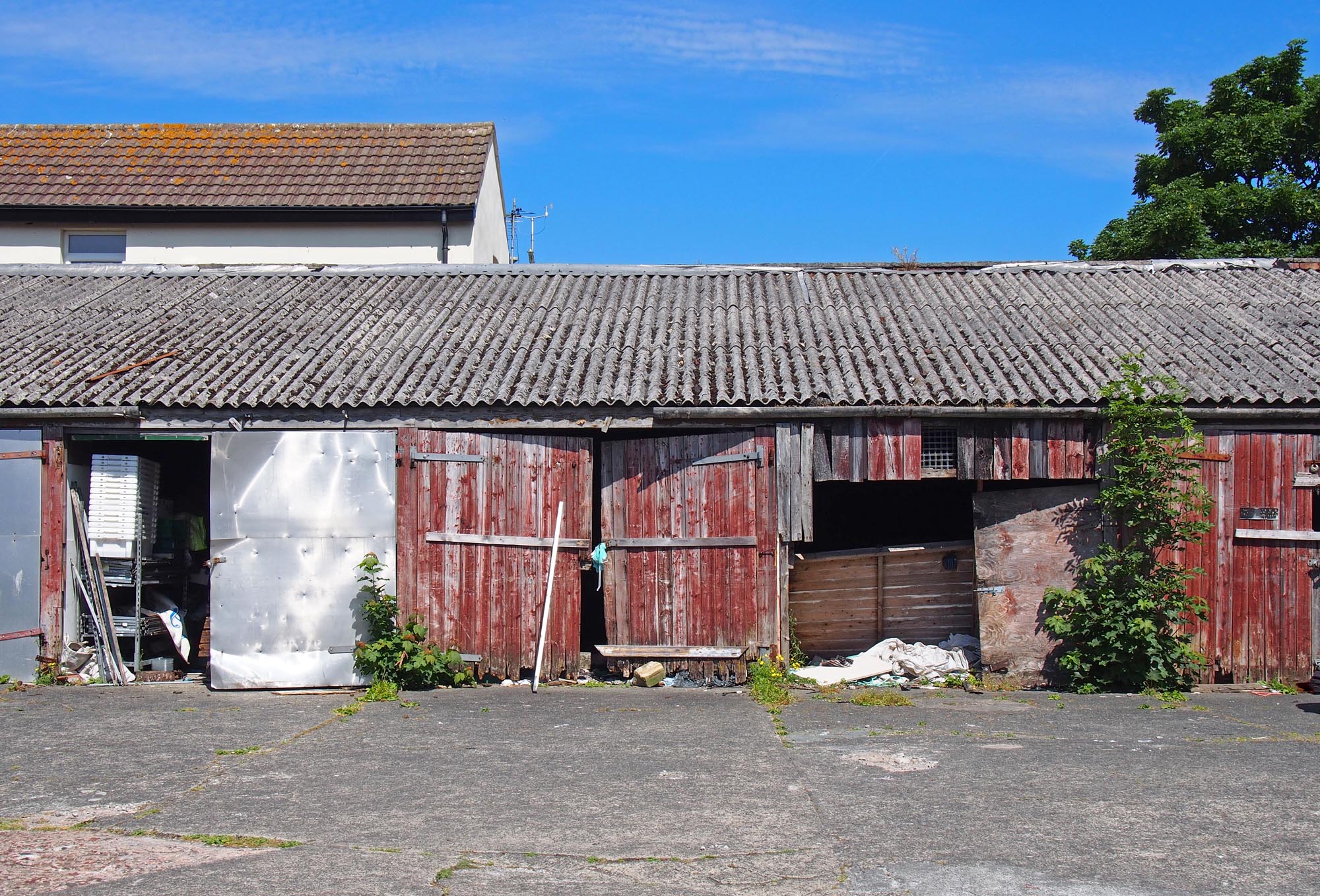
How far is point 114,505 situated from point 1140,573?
415 inches

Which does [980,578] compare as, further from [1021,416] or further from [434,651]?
[434,651]

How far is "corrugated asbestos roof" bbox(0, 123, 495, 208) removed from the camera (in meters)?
19.8

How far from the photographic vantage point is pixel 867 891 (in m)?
5.18

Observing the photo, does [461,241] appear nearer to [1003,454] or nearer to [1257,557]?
[1003,454]

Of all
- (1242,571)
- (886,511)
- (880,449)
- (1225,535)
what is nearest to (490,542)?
(880,449)

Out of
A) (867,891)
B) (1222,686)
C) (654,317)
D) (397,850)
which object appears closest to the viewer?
(867,891)

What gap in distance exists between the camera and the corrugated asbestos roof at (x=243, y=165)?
19.8 metres

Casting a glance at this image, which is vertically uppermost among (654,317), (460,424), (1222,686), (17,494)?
(654,317)

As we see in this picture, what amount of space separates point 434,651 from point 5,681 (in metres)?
4.39

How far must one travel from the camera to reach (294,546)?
1116 centimetres

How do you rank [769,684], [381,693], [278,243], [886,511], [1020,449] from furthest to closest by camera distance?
[278,243], [886,511], [1020,449], [769,684], [381,693]

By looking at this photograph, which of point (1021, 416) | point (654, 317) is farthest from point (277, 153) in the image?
point (1021, 416)

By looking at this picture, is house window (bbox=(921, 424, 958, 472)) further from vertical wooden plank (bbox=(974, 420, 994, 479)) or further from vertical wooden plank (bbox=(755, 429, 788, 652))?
vertical wooden plank (bbox=(755, 429, 788, 652))

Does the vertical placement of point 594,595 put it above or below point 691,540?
below
